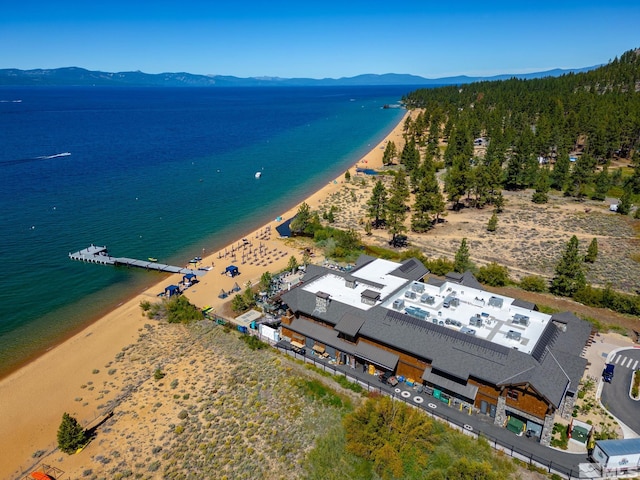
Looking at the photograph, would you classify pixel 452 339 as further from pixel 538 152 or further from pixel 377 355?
pixel 538 152

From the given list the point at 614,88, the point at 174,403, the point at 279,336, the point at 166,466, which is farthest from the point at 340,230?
the point at 614,88

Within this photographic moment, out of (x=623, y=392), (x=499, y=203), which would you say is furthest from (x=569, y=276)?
(x=499, y=203)

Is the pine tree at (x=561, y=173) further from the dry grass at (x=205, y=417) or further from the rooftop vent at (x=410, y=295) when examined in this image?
the dry grass at (x=205, y=417)

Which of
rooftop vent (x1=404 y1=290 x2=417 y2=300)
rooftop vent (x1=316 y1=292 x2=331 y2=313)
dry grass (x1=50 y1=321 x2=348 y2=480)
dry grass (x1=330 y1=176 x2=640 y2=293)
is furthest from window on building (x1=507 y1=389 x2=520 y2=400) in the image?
dry grass (x1=330 y1=176 x2=640 y2=293)

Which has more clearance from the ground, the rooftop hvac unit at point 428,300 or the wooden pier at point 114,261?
the rooftop hvac unit at point 428,300

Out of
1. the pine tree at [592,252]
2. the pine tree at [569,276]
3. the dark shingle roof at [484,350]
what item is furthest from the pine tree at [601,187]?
the dark shingle roof at [484,350]

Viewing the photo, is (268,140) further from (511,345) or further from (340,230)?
(511,345)
